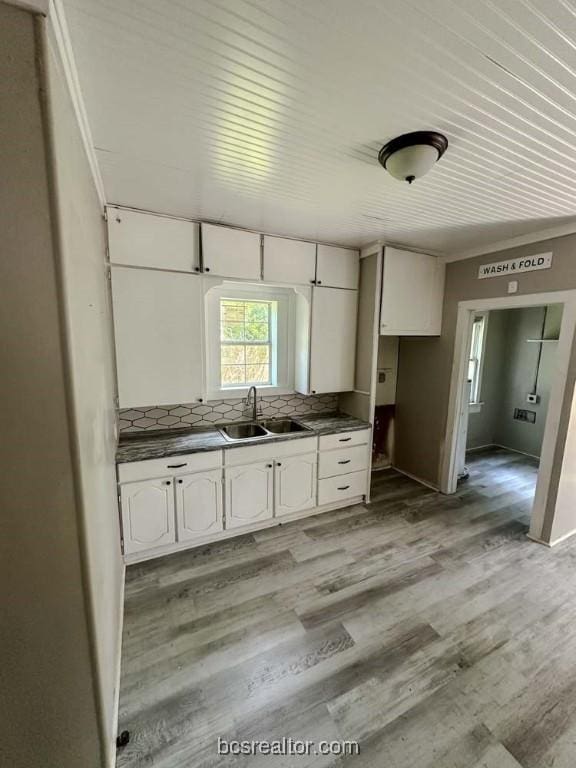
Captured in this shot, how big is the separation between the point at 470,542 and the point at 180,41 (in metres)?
3.31

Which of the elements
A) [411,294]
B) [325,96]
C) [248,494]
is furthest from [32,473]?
[411,294]

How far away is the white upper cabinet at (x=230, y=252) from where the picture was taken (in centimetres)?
228

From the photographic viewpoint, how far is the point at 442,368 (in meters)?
3.12

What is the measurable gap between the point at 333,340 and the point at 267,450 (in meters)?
1.23

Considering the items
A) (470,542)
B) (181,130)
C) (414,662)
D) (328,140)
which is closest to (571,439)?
(470,542)

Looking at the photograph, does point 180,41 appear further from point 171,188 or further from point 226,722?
point 226,722

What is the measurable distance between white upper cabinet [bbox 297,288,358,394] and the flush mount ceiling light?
143cm

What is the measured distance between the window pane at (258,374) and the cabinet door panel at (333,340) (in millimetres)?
486

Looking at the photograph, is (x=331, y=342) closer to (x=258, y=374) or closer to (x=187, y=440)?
(x=258, y=374)

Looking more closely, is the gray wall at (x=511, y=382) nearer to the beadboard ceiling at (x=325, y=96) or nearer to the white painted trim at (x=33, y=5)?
the beadboard ceiling at (x=325, y=96)

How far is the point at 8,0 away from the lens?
0.57 m

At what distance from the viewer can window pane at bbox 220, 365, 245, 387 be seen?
9.30ft

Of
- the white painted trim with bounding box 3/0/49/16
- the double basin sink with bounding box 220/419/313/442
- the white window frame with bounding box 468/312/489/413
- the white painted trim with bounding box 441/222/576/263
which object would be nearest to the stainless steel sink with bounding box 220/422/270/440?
the double basin sink with bounding box 220/419/313/442

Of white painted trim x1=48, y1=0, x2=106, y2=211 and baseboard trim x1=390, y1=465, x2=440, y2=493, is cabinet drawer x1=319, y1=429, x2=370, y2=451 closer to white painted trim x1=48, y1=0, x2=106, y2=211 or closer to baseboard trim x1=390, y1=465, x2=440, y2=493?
baseboard trim x1=390, y1=465, x2=440, y2=493
